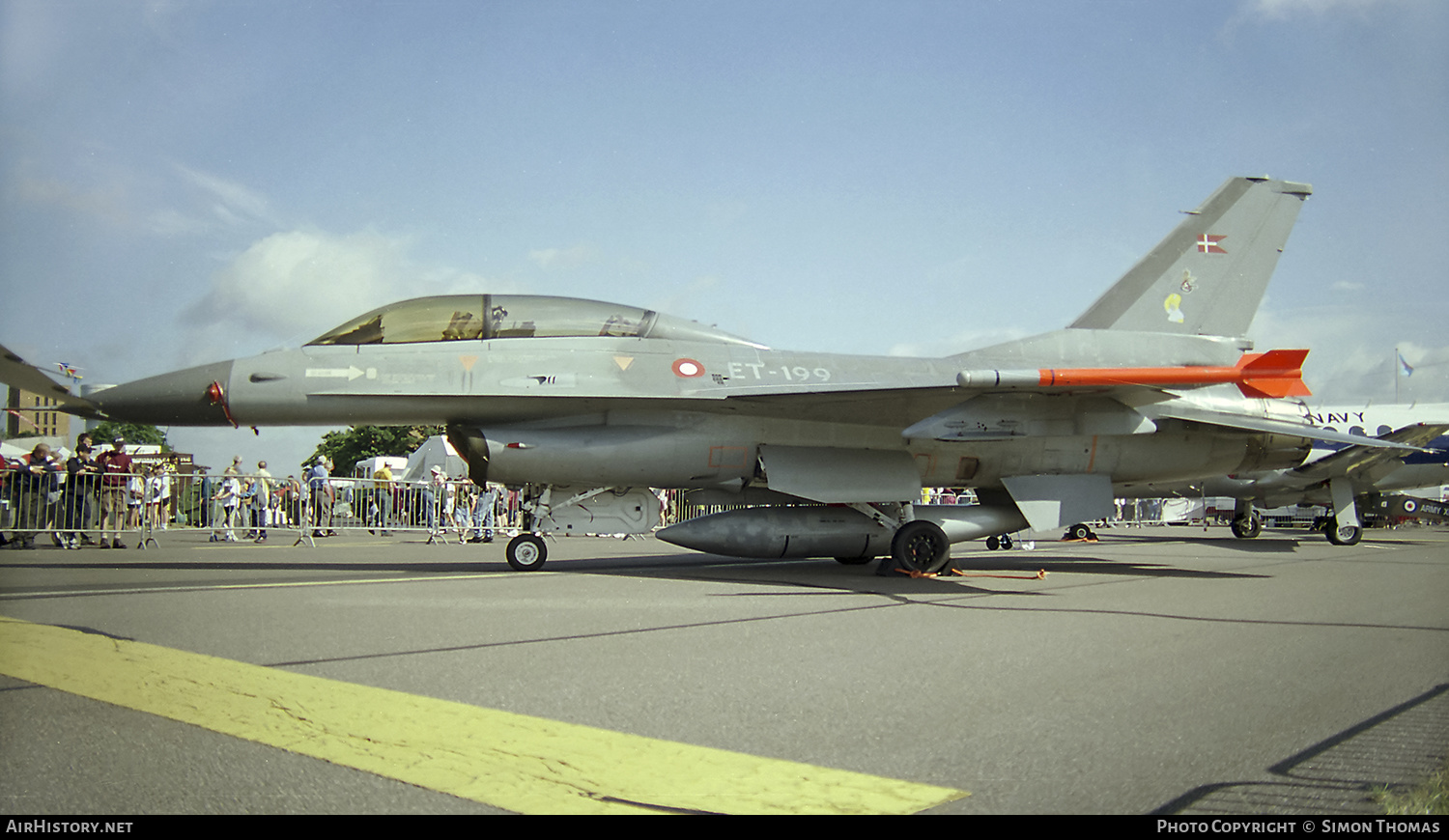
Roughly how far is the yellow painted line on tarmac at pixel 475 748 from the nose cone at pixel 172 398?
524cm

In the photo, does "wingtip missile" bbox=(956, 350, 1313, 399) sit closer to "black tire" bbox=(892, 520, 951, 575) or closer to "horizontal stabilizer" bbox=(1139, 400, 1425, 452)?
"horizontal stabilizer" bbox=(1139, 400, 1425, 452)

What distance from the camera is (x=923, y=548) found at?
32.2 ft

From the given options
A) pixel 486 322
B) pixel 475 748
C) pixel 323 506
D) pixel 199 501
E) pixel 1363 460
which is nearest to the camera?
pixel 475 748

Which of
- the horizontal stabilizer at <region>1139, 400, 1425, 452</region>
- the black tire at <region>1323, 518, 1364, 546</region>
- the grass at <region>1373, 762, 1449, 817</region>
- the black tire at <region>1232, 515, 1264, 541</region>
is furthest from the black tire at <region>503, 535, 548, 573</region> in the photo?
the black tire at <region>1232, 515, 1264, 541</region>

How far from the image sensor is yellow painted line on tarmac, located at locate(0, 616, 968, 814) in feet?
7.97

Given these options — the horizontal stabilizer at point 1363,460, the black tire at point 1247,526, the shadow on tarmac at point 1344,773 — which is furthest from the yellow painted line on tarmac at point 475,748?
the black tire at point 1247,526

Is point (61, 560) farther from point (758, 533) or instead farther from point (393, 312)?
point (758, 533)

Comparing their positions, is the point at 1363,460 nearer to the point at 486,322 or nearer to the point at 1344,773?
the point at 486,322

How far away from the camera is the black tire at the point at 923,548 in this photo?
9.73 metres

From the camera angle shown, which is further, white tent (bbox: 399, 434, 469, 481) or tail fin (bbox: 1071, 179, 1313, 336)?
white tent (bbox: 399, 434, 469, 481)

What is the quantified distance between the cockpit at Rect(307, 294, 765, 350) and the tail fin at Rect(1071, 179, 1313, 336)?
5831 mm

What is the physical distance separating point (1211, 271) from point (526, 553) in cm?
891

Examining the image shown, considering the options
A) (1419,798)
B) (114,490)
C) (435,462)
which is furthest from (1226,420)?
(435,462)

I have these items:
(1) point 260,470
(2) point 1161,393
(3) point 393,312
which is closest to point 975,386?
(2) point 1161,393
